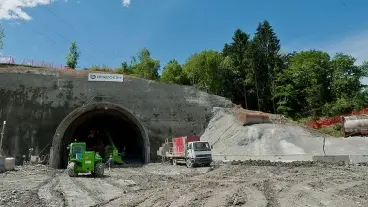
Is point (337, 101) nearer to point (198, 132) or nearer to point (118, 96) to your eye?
point (198, 132)

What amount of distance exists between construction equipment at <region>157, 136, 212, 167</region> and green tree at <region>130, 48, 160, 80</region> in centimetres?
4758

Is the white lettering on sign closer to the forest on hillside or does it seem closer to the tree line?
the forest on hillside

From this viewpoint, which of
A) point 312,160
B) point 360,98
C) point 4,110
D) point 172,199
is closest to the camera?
point 172,199

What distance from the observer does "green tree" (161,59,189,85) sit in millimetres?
77562

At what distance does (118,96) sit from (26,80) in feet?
30.6

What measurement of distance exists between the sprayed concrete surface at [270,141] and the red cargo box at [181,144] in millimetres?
4125

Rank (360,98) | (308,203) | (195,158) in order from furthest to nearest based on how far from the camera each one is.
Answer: (360,98)
(195,158)
(308,203)

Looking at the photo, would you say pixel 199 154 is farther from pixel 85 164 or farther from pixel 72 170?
pixel 72 170

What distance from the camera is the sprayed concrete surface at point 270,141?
86.6 ft

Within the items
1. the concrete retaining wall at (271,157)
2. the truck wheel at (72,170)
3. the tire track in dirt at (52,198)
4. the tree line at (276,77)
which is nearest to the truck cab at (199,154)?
the concrete retaining wall at (271,157)

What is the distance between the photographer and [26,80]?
123 feet

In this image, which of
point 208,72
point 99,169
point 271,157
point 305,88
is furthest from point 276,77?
point 99,169

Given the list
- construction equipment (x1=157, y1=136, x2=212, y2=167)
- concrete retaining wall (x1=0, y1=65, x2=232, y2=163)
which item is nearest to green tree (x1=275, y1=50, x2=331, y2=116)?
concrete retaining wall (x1=0, y1=65, x2=232, y2=163)

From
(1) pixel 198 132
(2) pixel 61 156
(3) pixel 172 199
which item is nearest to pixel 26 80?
(2) pixel 61 156
